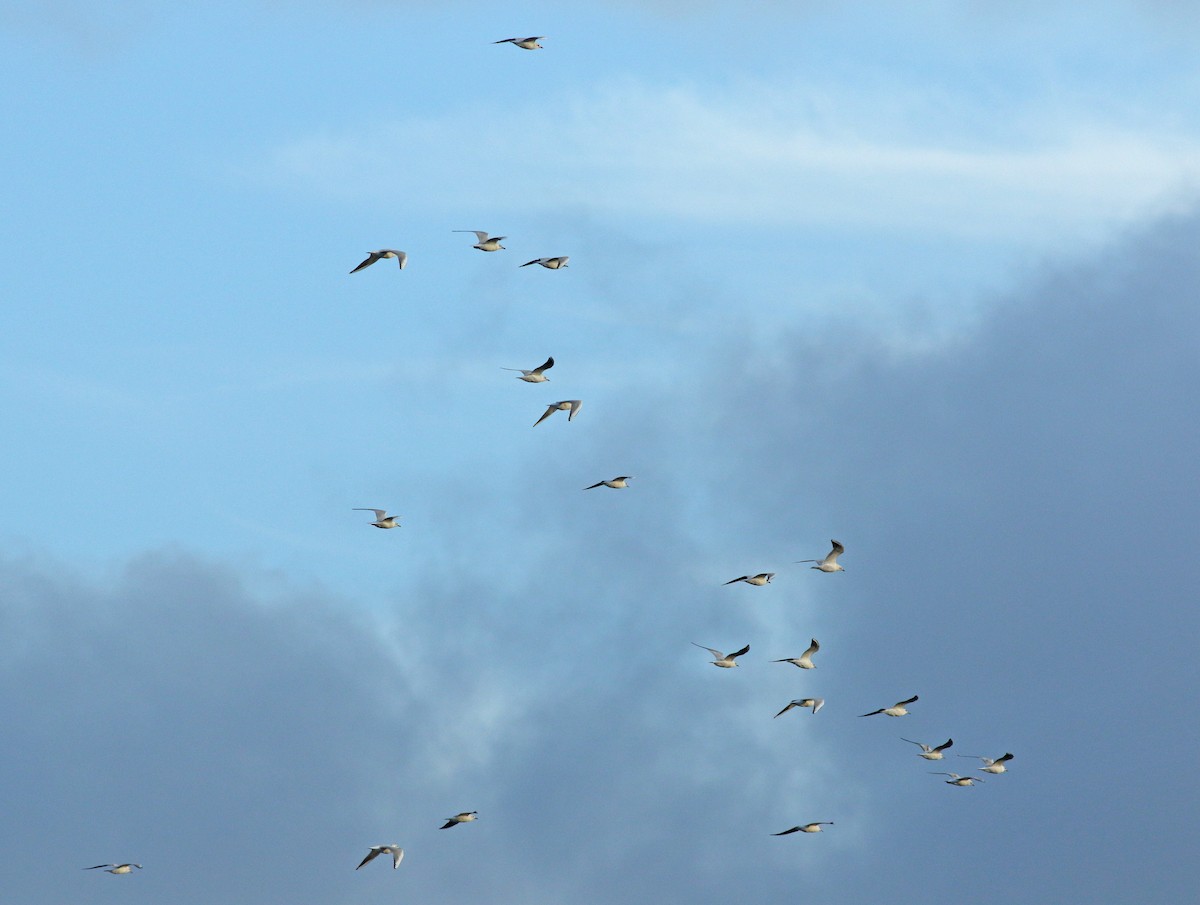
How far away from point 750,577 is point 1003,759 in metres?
25.6

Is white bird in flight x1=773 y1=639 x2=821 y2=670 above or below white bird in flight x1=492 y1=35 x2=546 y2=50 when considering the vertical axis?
below

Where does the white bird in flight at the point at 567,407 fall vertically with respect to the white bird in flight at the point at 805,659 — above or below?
above

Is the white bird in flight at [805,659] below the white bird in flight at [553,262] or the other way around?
below

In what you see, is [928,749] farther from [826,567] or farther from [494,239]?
[494,239]

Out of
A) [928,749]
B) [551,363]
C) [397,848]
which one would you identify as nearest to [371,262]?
[551,363]

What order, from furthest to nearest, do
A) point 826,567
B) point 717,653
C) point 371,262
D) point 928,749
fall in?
point 928,749 → point 717,653 → point 826,567 → point 371,262

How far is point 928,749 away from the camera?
120875 mm

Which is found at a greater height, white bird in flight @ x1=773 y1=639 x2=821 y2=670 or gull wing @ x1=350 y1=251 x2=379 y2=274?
gull wing @ x1=350 y1=251 x2=379 y2=274

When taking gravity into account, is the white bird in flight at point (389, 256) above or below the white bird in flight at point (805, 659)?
above

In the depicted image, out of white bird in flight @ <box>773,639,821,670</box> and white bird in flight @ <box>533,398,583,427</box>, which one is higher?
white bird in flight @ <box>533,398,583,427</box>

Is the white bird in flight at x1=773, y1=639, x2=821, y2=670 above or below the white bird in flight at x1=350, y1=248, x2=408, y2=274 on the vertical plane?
below

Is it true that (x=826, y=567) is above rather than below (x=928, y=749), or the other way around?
above

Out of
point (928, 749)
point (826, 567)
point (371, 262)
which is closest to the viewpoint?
point (371, 262)

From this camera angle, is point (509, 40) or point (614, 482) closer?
point (509, 40)
